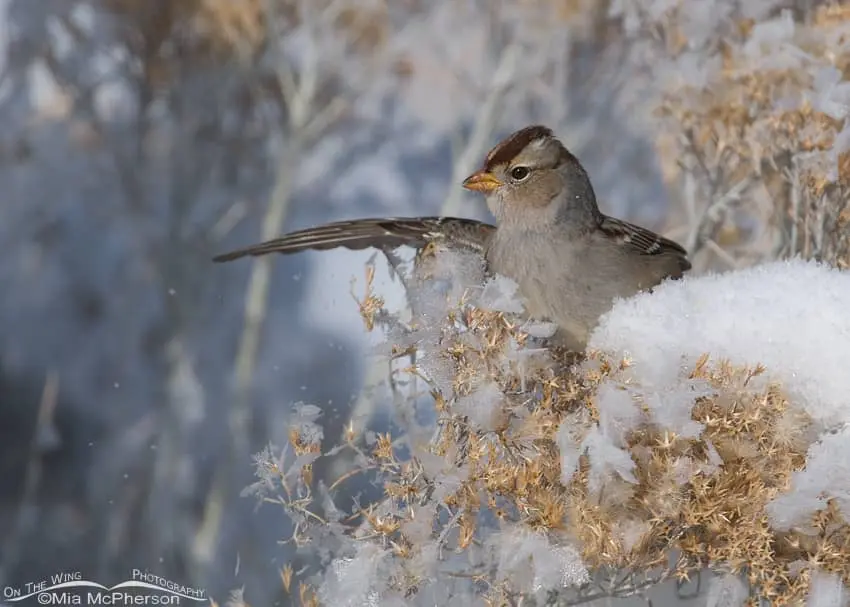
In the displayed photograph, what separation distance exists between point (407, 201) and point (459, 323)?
8.65 feet

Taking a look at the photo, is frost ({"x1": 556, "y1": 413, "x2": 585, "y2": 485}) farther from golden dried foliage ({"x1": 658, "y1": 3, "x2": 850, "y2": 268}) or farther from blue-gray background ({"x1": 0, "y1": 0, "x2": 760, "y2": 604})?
blue-gray background ({"x1": 0, "y1": 0, "x2": 760, "y2": 604})

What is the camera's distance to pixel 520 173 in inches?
68.1

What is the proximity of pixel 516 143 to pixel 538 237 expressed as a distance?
0.17m

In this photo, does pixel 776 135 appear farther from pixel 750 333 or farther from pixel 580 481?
pixel 580 481


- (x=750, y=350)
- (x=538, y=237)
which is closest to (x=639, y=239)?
(x=538, y=237)

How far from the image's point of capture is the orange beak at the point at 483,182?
172 cm

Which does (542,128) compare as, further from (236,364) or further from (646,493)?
(236,364)

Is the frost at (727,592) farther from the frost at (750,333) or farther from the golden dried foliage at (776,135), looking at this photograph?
the golden dried foliage at (776,135)

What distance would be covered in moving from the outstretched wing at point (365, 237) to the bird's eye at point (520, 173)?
0.11 m

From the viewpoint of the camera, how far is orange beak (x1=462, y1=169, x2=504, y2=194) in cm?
172

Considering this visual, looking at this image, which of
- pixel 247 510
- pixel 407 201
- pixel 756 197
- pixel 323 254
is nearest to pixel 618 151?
pixel 407 201

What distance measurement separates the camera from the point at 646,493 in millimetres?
1128

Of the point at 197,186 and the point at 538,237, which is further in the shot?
the point at 197,186

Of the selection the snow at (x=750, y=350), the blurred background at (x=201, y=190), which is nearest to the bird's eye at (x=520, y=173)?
the snow at (x=750, y=350)
